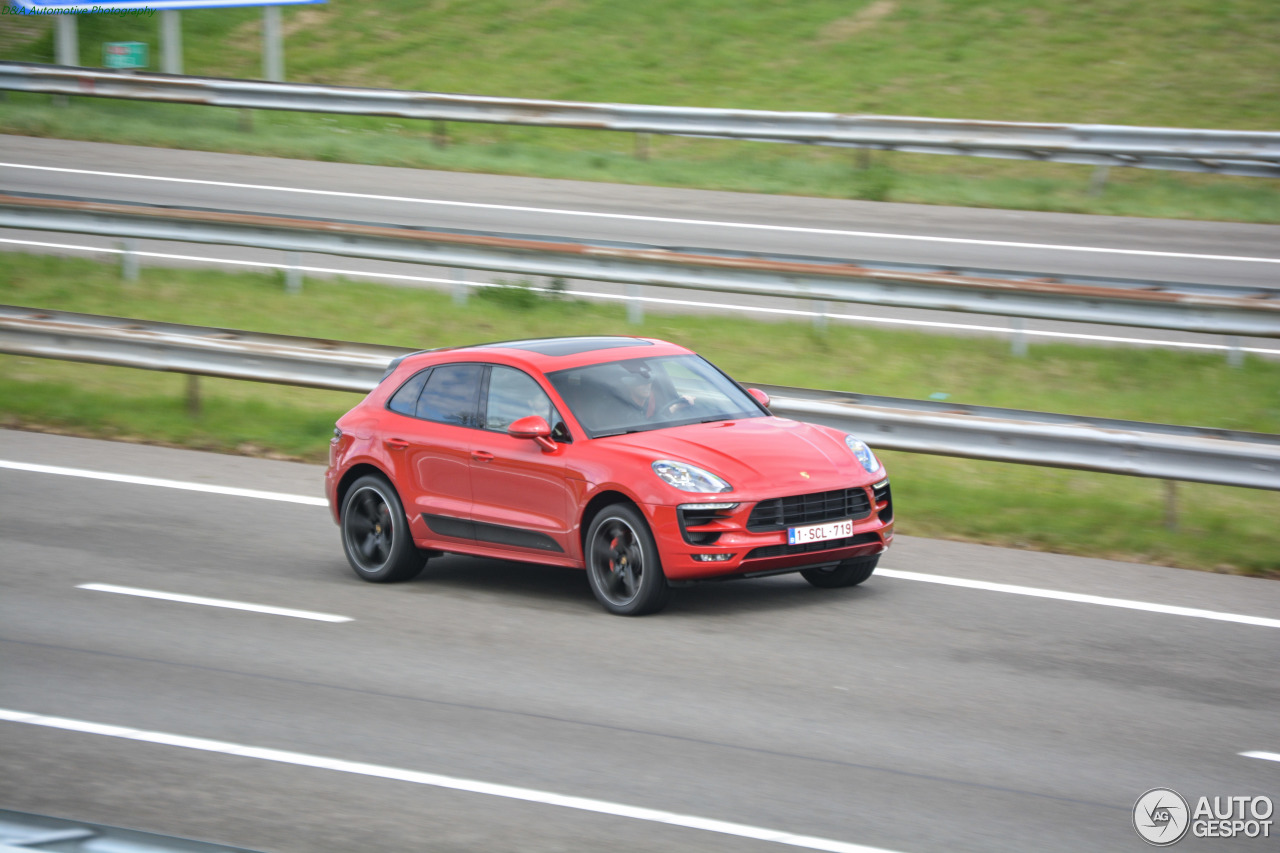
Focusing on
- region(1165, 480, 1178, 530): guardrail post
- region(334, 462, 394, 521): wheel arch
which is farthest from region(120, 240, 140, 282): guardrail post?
region(1165, 480, 1178, 530): guardrail post

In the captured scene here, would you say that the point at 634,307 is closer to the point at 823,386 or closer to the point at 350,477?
the point at 823,386

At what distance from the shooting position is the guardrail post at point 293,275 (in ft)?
60.2

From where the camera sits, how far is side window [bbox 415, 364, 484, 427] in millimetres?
9969

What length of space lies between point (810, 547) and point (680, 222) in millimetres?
12842

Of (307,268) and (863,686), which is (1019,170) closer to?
(307,268)

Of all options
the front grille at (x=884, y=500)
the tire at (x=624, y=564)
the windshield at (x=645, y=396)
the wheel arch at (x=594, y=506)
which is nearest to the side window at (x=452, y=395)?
the windshield at (x=645, y=396)

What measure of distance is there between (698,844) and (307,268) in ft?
49.7

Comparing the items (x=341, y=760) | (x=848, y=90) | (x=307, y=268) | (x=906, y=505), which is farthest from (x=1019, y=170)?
(x=341, y=760)

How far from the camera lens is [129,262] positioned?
62.9ft

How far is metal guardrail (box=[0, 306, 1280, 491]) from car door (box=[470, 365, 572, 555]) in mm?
2772

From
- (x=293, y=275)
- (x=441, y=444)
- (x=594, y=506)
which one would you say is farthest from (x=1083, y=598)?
→ (x=293, y=275)

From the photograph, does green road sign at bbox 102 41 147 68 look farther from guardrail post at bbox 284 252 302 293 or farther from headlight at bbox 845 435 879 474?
headlight at bbox 845 435 879 474

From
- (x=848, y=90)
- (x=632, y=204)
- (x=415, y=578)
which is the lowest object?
(x=415, y=578)

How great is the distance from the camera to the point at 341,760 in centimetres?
661
